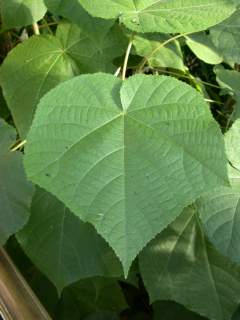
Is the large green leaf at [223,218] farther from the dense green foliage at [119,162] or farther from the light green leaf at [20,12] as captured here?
the light green leaf at [20,12]

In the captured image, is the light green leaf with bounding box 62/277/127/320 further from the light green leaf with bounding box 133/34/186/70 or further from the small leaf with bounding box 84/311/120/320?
the light green leaf with bounding box 133/34/186/70

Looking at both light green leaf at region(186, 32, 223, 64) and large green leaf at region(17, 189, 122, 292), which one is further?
light green leaf at region(186, 32, 223, 64)

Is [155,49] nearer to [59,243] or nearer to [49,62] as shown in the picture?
[49,62]

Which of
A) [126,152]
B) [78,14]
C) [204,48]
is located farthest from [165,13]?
[204,48]

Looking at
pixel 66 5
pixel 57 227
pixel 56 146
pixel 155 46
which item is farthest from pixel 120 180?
pixel 155 46

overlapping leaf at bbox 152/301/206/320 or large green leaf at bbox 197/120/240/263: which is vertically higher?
large green leaf at bbox 197/120/240/263

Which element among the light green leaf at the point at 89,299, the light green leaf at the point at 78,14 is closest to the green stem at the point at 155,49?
the light green leaf at the point at 78,14

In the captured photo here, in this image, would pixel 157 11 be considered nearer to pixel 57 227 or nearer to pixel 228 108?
pixel 57 227

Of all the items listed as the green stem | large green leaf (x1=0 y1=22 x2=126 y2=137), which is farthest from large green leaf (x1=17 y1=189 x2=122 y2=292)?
the green stem
